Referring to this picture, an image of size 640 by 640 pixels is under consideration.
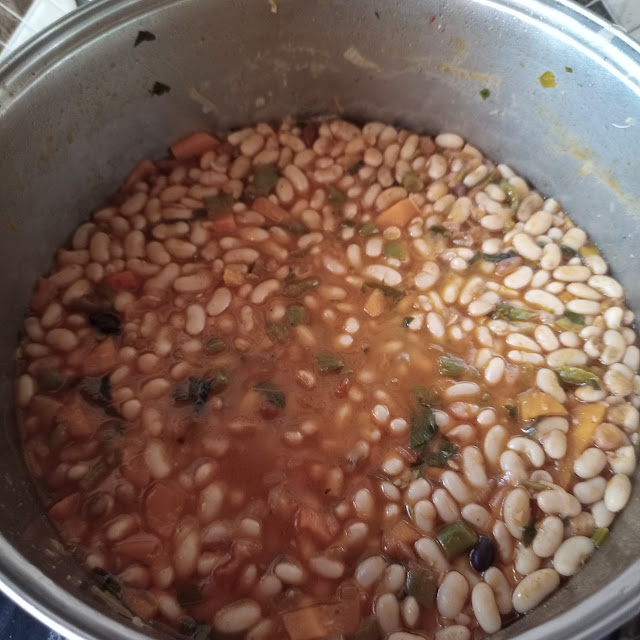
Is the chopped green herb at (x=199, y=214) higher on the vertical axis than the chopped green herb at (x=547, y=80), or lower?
lower

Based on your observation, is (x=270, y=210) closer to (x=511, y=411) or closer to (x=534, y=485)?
(x=511, y=411)

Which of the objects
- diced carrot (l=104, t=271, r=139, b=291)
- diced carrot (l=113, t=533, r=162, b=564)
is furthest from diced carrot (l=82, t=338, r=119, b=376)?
diced carrot (l=113, t=533, r=162, b=564)

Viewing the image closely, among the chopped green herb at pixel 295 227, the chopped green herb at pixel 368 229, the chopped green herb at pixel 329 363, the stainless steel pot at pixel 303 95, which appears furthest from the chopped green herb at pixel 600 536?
the chopped green herb at pixel 295 227

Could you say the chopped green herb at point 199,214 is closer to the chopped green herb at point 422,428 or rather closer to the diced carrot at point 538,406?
the chopped green herb at point 422,428

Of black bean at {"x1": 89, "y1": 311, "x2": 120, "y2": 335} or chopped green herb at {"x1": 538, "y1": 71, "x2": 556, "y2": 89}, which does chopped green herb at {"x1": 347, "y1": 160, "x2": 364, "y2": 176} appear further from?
black bean at {"x1": 89, "y1": 311, "x2": 120, "y2": 335}

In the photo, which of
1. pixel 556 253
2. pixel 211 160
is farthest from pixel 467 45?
pixel 211 160

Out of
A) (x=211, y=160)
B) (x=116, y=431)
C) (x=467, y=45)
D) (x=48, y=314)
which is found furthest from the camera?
(x=211, y=160)

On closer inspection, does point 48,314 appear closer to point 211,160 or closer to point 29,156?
point 29,156
